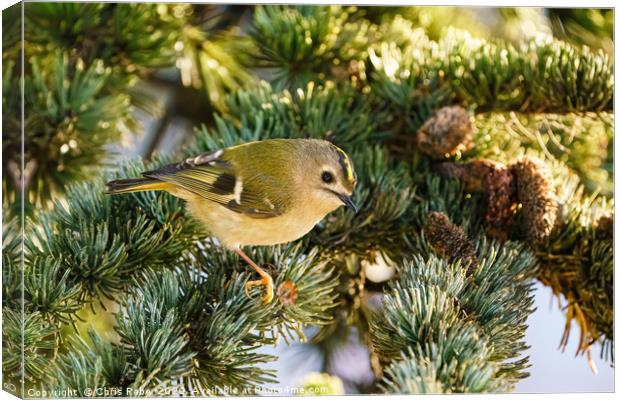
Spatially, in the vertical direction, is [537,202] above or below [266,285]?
above

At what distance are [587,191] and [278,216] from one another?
684 millimetres

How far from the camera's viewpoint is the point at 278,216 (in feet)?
3.77

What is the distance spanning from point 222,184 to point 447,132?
1.27 ft

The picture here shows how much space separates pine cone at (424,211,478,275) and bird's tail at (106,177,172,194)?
38cm

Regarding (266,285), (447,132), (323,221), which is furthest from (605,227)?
(266,285)

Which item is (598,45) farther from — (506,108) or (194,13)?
(194,13)

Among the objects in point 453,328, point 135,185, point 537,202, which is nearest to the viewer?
point 453,328

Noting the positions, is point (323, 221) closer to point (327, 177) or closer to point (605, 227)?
point (327, 177)

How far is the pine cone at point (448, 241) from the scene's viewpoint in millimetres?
1130

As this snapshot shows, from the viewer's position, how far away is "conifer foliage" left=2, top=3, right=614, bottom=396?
101 centimetres

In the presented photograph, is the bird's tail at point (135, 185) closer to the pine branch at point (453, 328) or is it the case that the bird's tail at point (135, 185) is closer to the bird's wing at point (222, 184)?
the bird's wing at point (222, 184)

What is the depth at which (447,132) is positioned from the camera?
4.35 ft

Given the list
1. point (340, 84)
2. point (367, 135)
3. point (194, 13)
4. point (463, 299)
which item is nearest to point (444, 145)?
point (367, 135)

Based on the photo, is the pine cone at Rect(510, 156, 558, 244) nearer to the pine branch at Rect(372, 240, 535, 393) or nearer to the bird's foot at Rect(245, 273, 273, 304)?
the pine branch at Rect(372, 240, 535, 393)
